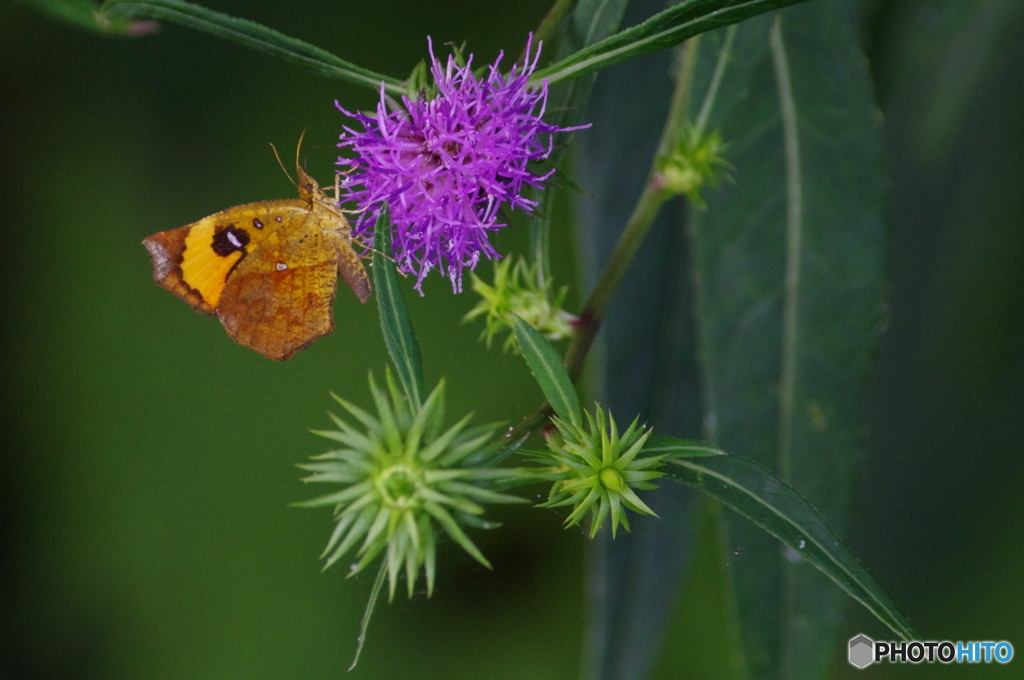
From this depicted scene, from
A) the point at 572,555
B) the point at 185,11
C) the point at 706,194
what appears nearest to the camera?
the point at 185,11

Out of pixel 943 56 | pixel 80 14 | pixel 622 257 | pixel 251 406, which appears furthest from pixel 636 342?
pixel 251 406

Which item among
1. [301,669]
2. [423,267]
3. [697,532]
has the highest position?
[423,267]

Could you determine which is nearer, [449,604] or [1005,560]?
[1005,560]

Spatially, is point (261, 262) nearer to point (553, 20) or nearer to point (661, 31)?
point (553, 20)

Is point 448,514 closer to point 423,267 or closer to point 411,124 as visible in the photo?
point 423,267

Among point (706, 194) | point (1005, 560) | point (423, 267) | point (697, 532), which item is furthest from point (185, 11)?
point (1005, 560)

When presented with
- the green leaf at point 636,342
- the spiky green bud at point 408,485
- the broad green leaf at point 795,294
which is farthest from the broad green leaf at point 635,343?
the spiky green bud at point 408,485
